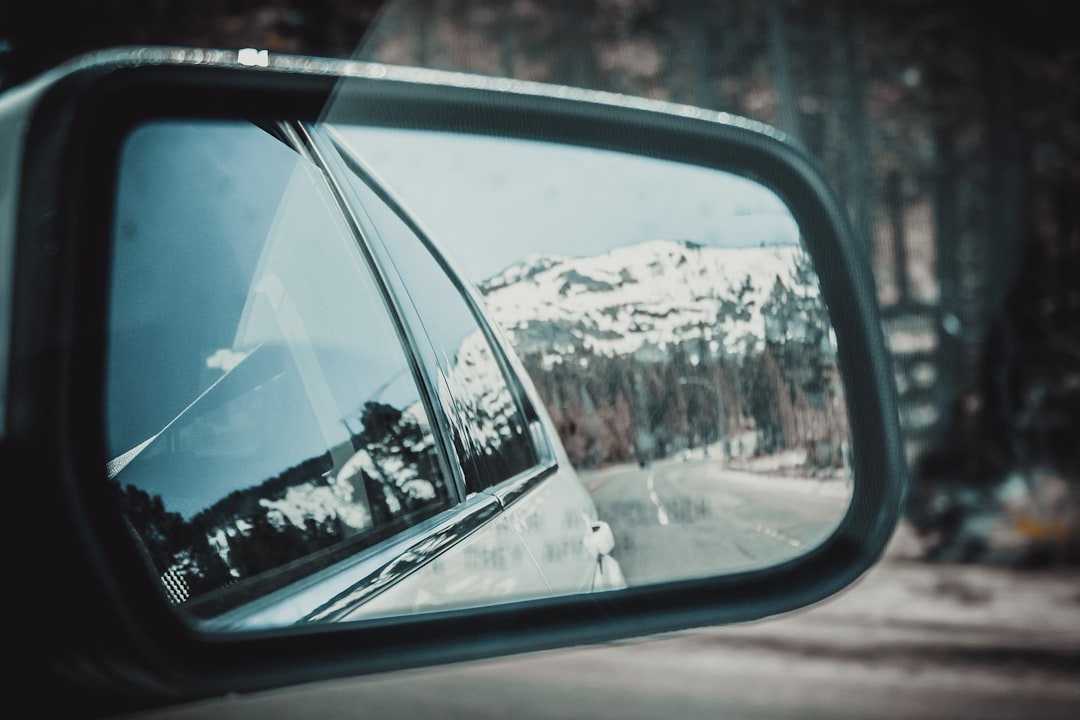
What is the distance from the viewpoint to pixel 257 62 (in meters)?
1.43

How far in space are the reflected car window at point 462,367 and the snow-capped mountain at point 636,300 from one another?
0.66ft

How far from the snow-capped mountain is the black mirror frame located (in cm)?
25

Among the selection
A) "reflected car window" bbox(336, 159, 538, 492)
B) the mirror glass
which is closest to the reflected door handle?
the mirror glass

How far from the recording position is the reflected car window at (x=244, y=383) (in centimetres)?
129

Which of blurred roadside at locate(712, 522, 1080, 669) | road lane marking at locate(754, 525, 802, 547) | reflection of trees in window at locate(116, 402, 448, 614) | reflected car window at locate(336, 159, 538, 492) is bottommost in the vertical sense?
blurred roadside at locate(712, 522, 1080, 669)

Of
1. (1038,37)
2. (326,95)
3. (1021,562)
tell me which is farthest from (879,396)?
(1038,37)

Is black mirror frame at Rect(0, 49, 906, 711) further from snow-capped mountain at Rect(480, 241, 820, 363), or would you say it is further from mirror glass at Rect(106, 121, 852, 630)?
snow-capped mountain at Rect(480, 241, 820, 363)

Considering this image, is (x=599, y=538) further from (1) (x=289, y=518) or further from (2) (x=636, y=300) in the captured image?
(1) (x=289, y=518)

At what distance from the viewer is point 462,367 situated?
1832 mm

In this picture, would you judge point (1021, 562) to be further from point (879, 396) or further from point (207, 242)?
point (207, 242)

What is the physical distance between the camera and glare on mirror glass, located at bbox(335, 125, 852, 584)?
150 centimetres

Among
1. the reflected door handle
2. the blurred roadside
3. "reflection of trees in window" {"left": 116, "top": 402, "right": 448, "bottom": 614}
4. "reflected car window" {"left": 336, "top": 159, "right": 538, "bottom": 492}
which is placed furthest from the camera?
the blurred roadside

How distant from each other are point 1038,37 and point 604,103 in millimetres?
7886

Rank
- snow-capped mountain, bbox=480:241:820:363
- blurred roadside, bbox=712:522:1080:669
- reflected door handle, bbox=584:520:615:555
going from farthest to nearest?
blurred roadside, bbox=712:522:1080:669 < reflected door handle, bbox=584:520:615:555 < snow-capped mountain, bbox=480:241:820:363
